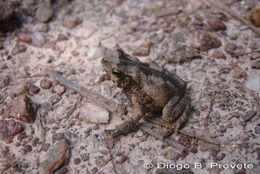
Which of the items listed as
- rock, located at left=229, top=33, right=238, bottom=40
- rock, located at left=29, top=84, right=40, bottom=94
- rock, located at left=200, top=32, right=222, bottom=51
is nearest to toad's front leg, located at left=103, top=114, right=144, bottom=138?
rock, located at left=29, top=84, right=40, bottom=94

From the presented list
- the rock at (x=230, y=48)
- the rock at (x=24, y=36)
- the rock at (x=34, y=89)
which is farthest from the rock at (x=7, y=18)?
the rock at (x=230, y=48)

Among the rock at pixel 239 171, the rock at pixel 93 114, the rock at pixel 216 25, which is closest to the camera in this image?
the rock at pixel 239 171

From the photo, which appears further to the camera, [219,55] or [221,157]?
[219,55]

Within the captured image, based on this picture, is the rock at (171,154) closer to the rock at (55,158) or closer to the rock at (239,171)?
the rock at (239,171)

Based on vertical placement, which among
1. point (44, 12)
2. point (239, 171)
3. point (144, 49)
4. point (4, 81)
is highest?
point (44, 12)

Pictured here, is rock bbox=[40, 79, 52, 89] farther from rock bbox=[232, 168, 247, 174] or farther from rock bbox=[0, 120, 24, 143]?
rock bbox=[232, 168, 247, 174]

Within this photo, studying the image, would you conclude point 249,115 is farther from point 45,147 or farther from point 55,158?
point 45,147

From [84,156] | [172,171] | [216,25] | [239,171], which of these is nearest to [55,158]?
[84,156]
